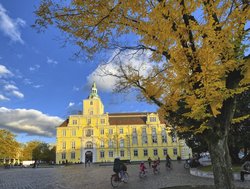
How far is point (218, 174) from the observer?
27.0 ft

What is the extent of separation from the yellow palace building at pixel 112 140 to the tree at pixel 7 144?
1291 cm

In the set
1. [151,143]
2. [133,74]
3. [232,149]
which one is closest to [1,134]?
[151,143]

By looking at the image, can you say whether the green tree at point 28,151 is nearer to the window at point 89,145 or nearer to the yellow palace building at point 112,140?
the yellow palace building at point 112,140

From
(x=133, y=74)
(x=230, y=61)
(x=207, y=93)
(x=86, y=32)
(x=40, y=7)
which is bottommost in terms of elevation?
(x=207, y=93)

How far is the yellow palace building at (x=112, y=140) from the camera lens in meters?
78.8

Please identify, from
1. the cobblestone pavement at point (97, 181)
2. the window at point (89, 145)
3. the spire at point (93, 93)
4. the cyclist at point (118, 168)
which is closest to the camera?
the cobblestone pavement at point (97, 181)

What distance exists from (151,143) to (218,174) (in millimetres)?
73428

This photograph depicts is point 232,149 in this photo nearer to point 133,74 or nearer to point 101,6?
point 133,74

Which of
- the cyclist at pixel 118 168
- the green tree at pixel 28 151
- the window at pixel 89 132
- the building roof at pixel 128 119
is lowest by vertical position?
the cyclist at pixel 118 168

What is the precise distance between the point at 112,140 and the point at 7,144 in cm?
2958

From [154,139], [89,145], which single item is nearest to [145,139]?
[154,139]

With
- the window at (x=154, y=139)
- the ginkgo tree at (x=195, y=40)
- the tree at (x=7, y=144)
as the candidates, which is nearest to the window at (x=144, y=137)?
the window at (x=154, y=139)

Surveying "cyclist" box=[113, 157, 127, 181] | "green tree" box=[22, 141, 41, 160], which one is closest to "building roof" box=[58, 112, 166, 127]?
"green tree" box=[22, 141, 41, 160]

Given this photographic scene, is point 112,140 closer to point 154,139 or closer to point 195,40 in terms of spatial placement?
point 154,139
